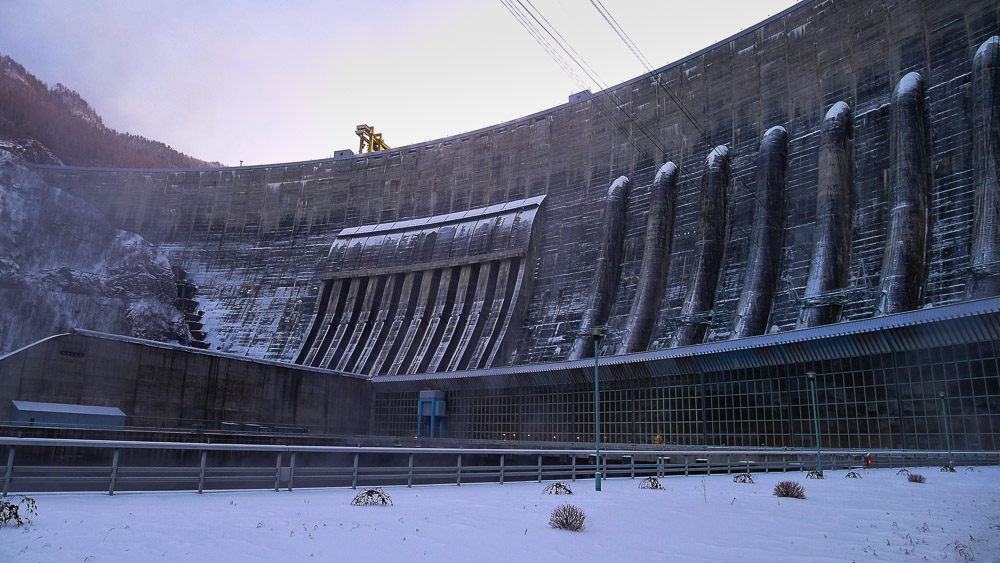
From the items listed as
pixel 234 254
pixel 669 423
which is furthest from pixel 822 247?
pixel 234 254

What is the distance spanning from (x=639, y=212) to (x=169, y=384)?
3531cm

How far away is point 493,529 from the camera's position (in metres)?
10.4

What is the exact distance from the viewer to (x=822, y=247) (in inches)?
1617

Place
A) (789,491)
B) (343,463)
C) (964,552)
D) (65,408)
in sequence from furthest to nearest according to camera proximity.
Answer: (343,463)
(65,408)
(789,491)
(964,552)

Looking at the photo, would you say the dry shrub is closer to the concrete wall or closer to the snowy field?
the snowy field

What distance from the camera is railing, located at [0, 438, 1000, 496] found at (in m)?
14.8

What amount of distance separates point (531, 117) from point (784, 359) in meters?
36.7

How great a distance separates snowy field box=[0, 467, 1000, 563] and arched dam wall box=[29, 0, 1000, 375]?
26560mm

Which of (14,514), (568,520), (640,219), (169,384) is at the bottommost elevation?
(568,520)

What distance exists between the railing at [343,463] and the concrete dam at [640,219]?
9.27 m

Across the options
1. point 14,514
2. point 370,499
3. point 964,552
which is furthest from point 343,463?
point 964,552

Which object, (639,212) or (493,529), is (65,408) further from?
(639,212)

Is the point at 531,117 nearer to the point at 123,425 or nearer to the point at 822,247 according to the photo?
the point at 822,247

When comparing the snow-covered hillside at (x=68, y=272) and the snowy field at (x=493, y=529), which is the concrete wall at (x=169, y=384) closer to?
the snow-covered hillside at (x=68, y=272)
